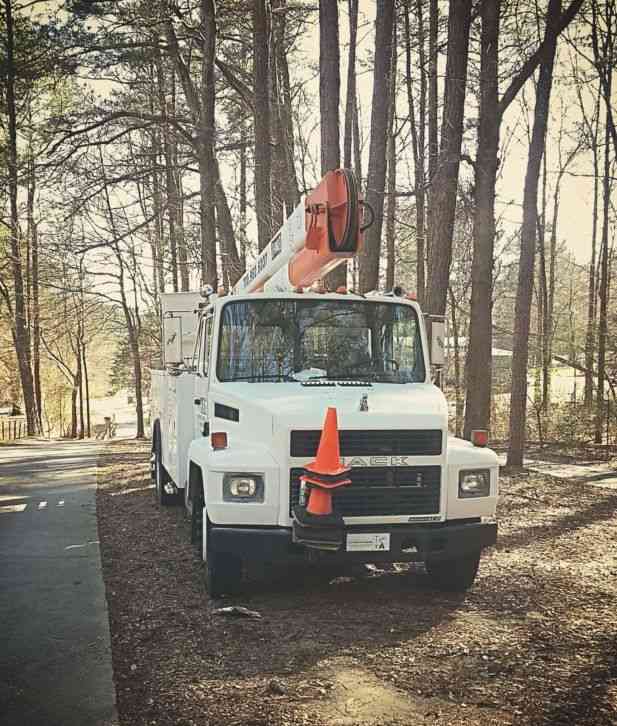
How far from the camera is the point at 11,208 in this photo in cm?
3209

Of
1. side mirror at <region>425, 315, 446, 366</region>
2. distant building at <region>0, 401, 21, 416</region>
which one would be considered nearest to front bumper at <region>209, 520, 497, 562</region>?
side mirror at <region>425, 315, 446, 366</region>

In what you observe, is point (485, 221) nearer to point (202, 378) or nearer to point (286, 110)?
point (202, 378)

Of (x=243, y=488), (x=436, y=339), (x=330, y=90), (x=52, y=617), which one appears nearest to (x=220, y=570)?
(x=243, y=488)

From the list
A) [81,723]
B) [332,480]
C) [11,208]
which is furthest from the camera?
[11,208]

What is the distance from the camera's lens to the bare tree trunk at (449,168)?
45.7 ft

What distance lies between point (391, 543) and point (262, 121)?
13534 mm

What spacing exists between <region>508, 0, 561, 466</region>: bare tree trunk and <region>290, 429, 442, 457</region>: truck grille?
9422 millimetres

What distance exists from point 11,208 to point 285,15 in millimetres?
15674

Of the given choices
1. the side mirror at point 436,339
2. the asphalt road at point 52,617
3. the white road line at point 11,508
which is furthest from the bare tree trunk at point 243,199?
the side mirror at point 436,339

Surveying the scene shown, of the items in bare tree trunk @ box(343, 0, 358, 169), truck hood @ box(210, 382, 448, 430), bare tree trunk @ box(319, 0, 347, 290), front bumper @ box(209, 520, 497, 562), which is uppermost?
bare tree trunk @ box(343, 0, 358, 169)

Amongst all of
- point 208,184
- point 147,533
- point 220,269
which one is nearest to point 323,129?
point 208,184

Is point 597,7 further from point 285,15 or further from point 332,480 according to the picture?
point 332,480

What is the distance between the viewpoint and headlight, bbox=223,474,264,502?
252 inches

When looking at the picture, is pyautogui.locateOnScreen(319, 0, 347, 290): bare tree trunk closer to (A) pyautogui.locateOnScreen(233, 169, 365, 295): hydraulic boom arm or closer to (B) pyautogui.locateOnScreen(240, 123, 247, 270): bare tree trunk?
(B) pyautogui.locateOnScreen(240, 123, 247, 270): bare tree trunk
